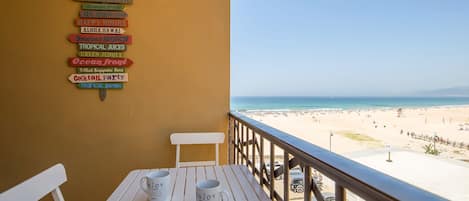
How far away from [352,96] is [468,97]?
366 inches

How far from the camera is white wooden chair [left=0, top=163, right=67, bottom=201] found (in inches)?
31.0

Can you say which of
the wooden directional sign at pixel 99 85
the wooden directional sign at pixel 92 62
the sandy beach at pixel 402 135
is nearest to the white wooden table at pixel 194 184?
the wooden directional sign at pixel 99 85

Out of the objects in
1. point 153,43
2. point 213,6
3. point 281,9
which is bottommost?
point 153,43

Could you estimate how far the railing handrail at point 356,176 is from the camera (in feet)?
1.43

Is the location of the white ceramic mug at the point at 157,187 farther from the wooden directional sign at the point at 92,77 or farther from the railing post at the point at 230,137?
the wooden directional sign at the point at 92,77

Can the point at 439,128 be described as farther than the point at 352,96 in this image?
No

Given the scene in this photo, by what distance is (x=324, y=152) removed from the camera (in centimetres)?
77

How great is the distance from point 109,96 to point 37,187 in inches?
54.6

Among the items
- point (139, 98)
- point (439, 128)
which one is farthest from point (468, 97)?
point (139, 98)

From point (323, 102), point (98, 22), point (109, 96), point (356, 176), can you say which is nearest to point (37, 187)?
point (356, 176)

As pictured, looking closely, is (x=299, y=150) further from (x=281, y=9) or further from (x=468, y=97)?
(x=281, y=9)

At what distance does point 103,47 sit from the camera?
2.13 metres

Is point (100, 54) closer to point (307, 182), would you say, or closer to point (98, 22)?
point (98, 22)

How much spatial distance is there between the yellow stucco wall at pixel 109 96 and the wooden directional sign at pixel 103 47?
0.07m
